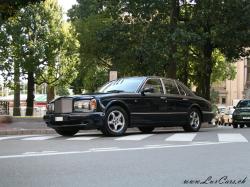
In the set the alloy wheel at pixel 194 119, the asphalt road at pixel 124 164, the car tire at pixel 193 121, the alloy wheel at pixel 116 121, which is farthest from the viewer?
the alloy wheel at pixel 194 119

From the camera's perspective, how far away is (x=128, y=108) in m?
15.3

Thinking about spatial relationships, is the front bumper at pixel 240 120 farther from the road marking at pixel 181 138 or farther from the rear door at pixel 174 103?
the road marking at pixel 181 138

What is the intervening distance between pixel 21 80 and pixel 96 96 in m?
37.0

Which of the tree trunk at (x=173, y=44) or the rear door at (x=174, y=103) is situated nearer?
the rear door at (x=174, y=103)

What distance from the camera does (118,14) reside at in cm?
3212

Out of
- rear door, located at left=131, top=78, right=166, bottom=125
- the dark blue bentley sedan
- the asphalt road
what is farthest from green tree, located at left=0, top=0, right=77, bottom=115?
the asphalt road

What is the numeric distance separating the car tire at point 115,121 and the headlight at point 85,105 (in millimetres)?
394

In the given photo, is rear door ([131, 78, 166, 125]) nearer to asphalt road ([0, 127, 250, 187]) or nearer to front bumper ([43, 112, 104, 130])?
front bumper ([43, 112, 104, 130])

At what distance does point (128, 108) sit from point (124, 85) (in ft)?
3.02

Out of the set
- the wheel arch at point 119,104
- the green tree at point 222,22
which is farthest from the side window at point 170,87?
the green tree at point 222,22

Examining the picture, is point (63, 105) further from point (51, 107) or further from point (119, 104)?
point (119, 104)

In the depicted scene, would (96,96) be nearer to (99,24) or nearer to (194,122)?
(194,122)

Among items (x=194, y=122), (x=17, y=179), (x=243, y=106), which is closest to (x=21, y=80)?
(x=243, y=106)

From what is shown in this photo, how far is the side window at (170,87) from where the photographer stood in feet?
55.5
